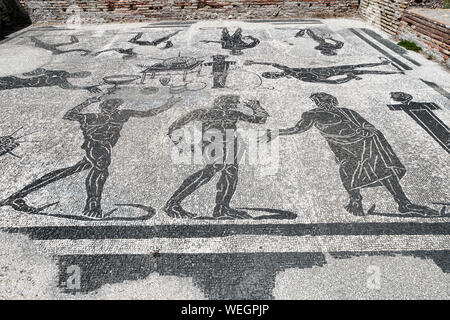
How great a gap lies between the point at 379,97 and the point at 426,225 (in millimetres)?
2356

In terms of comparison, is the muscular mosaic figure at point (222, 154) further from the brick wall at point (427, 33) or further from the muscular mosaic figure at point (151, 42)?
the brick wall at point (427, 33)

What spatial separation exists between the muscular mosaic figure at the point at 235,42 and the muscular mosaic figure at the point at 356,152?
2878 mm

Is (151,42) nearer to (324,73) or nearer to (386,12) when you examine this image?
(324,73)

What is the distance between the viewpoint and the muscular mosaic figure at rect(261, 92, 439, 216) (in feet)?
8.84

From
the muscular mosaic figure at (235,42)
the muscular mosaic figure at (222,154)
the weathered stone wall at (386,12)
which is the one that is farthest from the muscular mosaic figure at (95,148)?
the weathered stone wall at (386,12)

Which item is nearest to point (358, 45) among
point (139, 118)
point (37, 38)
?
point (139, 118)

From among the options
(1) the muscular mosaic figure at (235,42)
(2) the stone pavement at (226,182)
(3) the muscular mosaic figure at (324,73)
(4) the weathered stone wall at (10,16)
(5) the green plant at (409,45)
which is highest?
(4) the weathered stone wall at (10,16)

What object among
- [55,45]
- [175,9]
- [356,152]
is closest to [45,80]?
[55,45]

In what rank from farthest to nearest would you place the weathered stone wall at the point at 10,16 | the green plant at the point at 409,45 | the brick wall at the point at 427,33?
the weathered stone wall at the point at 10,16, the green plant at the point at 409,45, the brick wall at the point at 427,33

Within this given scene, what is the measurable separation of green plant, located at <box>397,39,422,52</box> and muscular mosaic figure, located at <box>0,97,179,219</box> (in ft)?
16.5

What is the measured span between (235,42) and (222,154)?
4.35m

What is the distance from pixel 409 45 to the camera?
20.2 ft

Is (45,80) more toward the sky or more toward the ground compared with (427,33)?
more toward the ground

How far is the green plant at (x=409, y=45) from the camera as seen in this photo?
600 centimetres
